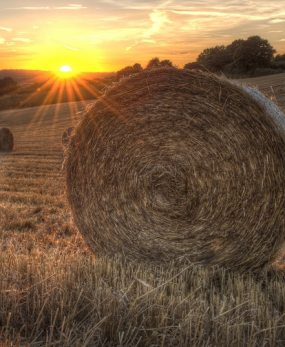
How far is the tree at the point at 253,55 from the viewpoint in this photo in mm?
54969

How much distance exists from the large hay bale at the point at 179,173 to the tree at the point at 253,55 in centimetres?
5332

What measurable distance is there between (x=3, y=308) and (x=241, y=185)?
7.97ft

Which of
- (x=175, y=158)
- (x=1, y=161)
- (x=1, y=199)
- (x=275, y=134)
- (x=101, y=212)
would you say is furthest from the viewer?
(x=1, y=161)

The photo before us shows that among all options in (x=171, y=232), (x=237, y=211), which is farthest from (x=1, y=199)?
(x=237, y=211)

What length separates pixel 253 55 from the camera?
55.1 m

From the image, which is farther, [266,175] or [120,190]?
[120,190]

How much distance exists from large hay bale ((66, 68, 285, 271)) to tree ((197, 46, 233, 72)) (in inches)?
2098

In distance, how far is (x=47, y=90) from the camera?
58.8 m

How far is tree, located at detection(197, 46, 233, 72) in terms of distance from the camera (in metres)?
56.8

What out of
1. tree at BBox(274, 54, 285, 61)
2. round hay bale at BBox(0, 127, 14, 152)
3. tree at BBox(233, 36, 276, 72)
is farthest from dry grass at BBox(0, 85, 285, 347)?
tree at BBox(274, 54, 285, 61)

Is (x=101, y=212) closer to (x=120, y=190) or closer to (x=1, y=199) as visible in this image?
(x=120, y=190)

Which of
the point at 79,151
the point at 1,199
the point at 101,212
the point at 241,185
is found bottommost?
the point at 1,199

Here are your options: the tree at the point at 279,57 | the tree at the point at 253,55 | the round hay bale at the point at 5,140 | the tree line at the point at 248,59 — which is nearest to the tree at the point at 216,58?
the tree line at the point at 248,59

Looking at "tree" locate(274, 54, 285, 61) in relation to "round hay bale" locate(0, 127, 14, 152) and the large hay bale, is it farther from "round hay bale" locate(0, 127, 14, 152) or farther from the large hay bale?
the large hay bale
